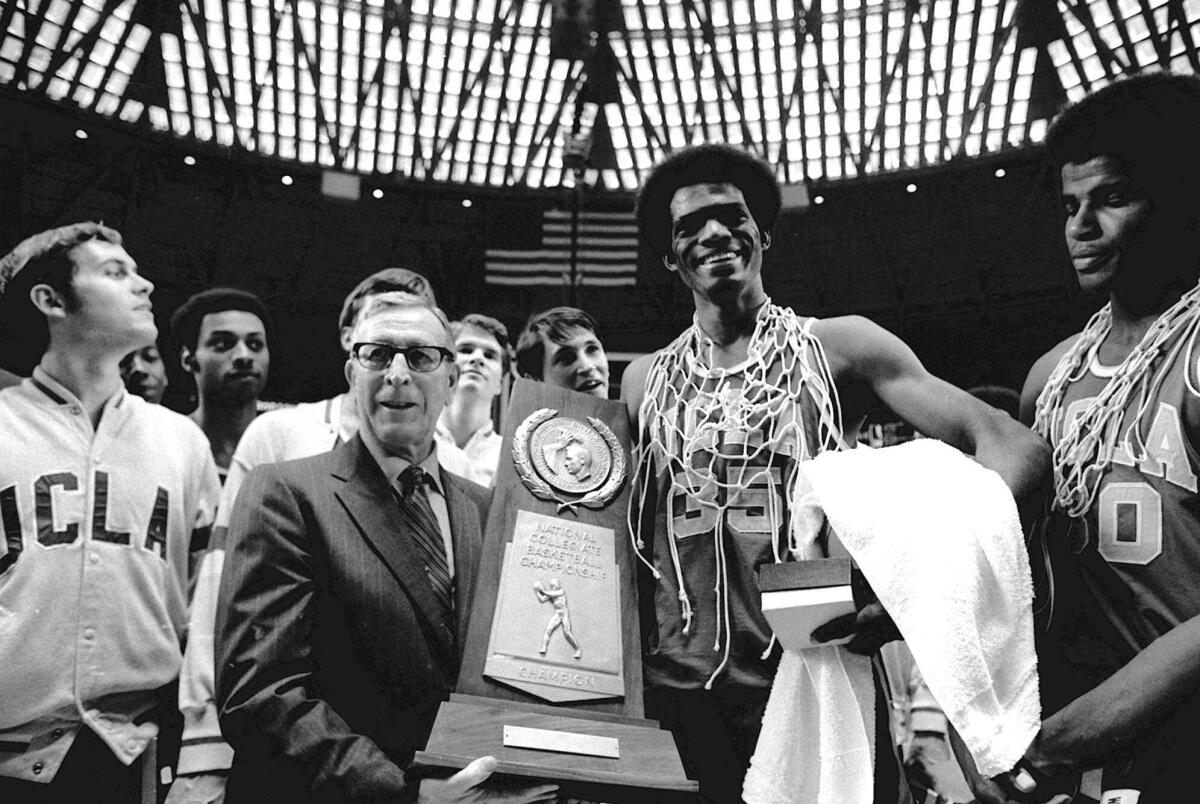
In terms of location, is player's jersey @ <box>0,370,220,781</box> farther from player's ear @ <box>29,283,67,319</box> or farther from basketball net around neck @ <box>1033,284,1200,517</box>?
basketball net around neck @ <box>1033,284,1200,517</box>

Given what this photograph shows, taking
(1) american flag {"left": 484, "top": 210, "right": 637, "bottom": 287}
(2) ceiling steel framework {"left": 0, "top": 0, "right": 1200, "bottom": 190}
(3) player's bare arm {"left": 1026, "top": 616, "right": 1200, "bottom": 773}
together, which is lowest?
(3) player's bare arm {"left": 1026, "top": 616, "right": 1200, "bottom": 773}

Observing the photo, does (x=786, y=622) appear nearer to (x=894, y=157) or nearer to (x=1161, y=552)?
(x=1161, y=552)

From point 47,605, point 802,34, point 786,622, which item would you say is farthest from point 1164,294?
point 802,34

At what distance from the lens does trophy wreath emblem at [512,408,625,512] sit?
2.26 meters

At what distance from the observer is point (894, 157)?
13406mm

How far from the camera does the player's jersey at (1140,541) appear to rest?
1868mm

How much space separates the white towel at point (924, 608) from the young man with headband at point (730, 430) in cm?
17

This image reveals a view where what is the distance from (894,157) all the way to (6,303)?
12370 millimetres

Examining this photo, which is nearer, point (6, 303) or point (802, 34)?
point (6, 303)

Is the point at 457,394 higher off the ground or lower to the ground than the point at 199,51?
lower

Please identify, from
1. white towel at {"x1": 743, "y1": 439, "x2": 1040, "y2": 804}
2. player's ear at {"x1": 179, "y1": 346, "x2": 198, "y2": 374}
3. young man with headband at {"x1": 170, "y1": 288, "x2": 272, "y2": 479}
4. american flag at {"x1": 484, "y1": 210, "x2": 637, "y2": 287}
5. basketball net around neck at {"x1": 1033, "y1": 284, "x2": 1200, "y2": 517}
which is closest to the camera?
white towel at {"x1": 743, "y1": 439, "x2": 1040, "y2": 804}

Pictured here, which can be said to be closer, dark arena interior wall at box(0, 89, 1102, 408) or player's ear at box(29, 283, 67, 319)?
player's ear at box(29, 283, 67, 319)

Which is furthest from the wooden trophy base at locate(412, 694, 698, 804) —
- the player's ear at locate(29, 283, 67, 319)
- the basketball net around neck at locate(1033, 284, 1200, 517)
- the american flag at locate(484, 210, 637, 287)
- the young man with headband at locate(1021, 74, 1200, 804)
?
the american flag at locate(484, 210, 637, 287)

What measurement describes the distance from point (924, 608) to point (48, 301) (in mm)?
2312
